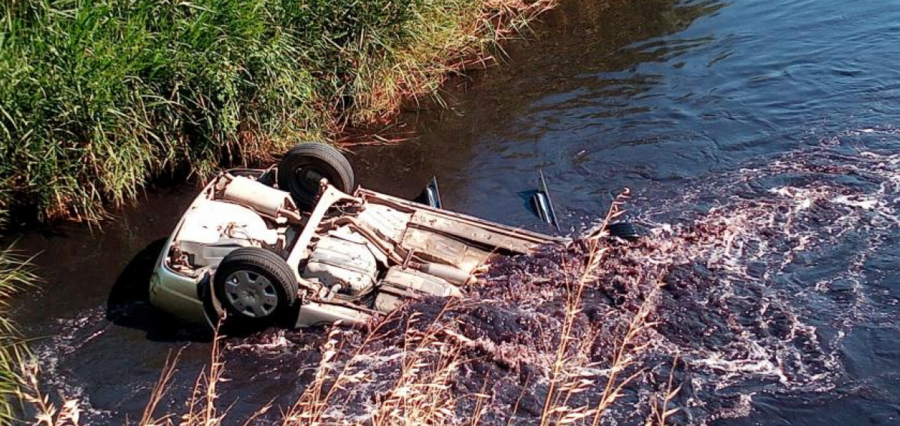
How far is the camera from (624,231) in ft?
28.6

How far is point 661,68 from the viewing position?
527 inches

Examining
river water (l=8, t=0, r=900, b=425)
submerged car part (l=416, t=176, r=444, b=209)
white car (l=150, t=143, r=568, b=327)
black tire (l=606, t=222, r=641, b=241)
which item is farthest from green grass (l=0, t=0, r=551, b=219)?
black tire (l=606, t=222, r=641, b=241)

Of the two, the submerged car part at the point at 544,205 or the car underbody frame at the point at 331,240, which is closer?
the car underbody frame at the point at 331,240

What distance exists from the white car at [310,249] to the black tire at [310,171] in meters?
0.01

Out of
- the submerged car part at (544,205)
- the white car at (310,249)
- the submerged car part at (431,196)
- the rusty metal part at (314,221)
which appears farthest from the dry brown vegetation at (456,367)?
the submerged car part at (431,196)

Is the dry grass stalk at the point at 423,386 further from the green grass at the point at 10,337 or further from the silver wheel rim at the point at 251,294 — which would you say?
the green grass at the point at 10,337

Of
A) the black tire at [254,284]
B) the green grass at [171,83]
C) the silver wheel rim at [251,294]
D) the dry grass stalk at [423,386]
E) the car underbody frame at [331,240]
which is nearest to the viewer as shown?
the dry grass stalk at [423,386]

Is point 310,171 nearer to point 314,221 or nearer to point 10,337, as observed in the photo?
point 314,221

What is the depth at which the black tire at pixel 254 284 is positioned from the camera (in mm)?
7395

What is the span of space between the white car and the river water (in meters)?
0.43

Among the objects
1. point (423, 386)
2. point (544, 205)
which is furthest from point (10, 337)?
point (544, 205)

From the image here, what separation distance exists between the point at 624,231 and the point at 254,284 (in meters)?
3.59

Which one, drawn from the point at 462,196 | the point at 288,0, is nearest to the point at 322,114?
the point at 288,0

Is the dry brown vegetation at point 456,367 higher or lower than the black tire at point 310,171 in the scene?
lower
